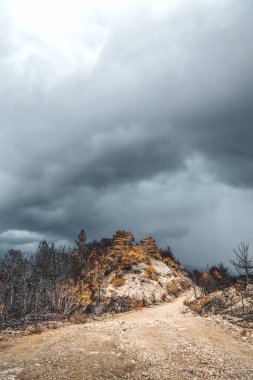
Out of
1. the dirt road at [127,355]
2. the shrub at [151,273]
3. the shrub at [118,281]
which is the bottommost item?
the dirt road at [127,355]

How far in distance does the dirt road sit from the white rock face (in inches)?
958

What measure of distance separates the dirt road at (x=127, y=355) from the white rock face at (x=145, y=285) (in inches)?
958

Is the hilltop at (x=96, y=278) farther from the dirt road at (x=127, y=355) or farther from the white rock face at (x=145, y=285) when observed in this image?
the dirt road at (x=127, y=355)

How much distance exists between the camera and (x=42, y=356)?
1347 cm

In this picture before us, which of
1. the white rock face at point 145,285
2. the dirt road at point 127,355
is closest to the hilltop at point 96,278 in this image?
the white rock face at point 145,285

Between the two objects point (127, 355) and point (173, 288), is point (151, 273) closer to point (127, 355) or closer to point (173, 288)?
point (173, 288)

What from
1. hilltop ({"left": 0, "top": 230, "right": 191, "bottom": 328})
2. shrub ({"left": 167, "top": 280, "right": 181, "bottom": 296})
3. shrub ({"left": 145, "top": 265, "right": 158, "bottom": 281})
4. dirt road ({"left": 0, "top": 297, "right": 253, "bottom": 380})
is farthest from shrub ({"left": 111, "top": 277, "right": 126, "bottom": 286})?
dirt road ({"left": 0, "top": 297, "right": 253, "bottom": 380})

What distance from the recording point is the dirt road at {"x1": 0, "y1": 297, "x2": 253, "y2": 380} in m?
11.5

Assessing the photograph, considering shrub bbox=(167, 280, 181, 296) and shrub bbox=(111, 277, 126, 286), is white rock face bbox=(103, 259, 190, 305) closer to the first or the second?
shrub bbox=(167, 280, 181, 296)

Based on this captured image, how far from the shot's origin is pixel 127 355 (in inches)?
562

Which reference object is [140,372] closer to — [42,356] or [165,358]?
[165,358]

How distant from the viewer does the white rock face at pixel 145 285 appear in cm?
4506

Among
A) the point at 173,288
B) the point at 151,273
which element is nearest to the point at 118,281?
the point at 151,273

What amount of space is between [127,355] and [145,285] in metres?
35.0
